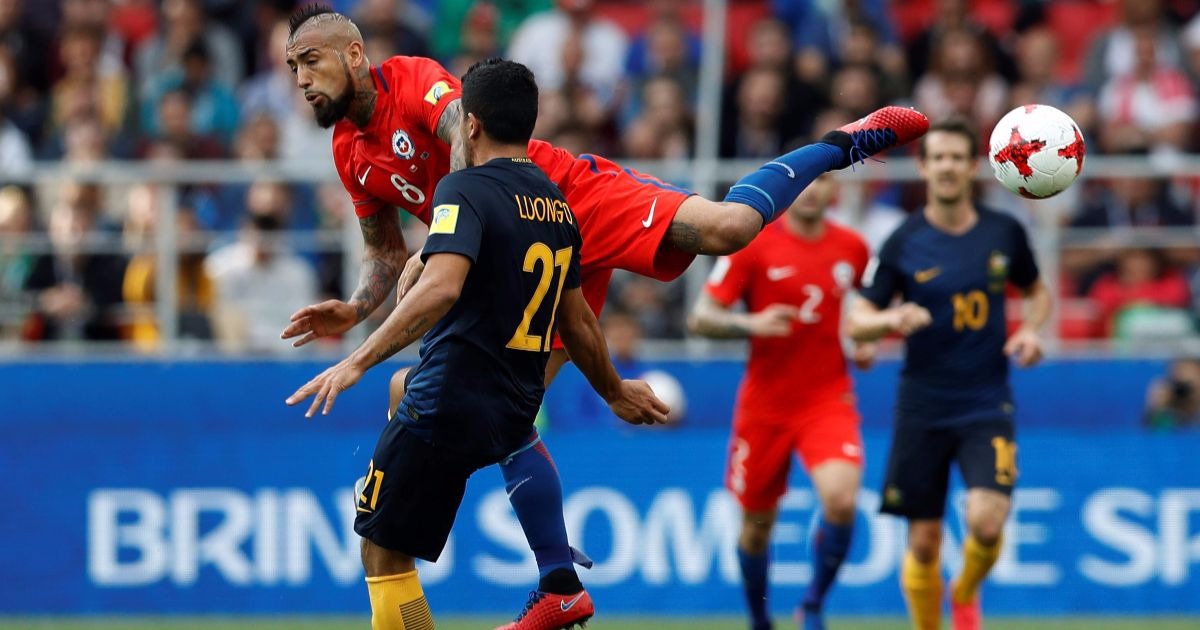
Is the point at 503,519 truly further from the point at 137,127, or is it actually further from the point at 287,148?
the point at 137,127

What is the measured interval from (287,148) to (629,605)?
5158 millimetres

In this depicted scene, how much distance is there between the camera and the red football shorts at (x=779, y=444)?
1077 cm

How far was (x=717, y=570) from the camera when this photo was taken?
502 inches

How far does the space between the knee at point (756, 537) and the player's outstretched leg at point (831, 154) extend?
3168 mm

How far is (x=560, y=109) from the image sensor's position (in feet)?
48.8

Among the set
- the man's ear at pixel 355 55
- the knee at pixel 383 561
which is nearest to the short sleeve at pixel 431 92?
the man's ear at pixel 355 55

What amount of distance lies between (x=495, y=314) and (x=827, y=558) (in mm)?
3993

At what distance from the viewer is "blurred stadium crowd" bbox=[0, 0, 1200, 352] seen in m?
14.0

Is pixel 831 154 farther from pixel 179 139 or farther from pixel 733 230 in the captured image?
pixel 179 139

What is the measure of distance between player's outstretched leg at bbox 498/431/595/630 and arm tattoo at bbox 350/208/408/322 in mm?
1317

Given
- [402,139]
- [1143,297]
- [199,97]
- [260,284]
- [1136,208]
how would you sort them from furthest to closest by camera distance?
[199,97] < [260,284] < [1136,208] < [1143,297] < [402,139]

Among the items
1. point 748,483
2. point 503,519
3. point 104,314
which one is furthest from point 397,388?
point 104,314

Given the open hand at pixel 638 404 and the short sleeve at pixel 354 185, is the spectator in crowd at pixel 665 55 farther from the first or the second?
the open hand at pixel 638 404


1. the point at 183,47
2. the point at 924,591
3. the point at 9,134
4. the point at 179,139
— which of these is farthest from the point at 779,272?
the point at 9,134
